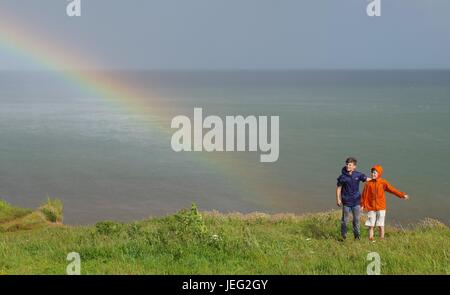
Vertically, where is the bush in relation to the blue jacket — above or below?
below

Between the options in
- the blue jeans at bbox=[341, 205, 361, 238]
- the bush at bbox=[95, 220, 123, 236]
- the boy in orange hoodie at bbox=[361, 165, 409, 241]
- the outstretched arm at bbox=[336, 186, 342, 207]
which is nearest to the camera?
the outstretched arm at bbox=[336, 186, 342, 207]

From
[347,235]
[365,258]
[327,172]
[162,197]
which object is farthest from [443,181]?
[365,258]

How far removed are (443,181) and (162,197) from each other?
977 inches

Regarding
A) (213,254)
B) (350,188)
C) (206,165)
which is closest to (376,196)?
(350,188)

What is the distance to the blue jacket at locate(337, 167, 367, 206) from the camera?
14.4m

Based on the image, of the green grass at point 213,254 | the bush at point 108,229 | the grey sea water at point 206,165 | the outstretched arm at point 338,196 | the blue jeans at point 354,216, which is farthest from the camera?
the grey sea water at point 206,165

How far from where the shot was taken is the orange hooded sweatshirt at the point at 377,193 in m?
14.5

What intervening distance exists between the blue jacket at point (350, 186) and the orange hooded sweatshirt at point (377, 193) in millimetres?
293

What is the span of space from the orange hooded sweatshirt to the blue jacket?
0.96ft

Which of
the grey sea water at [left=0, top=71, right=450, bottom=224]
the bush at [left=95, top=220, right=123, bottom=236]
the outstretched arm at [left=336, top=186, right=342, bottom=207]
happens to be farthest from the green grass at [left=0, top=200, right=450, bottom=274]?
the grey sea water at [left=0, top=71, right=450, bottom=224]

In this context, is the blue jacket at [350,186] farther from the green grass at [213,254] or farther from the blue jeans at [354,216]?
the green grass at [213,254]

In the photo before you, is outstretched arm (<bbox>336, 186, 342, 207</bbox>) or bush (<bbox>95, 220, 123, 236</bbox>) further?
bush (<bbox>95, 220, 123, 236</bbox>)

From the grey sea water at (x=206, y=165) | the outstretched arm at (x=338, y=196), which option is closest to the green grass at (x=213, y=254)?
the outstretched arm at (x=338, y=196)

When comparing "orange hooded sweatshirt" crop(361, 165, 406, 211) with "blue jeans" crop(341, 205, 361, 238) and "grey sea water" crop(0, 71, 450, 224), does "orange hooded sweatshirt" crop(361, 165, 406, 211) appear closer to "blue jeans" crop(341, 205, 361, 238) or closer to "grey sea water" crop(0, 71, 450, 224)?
"blue jeans" crop(341, 205, 361, 238)
